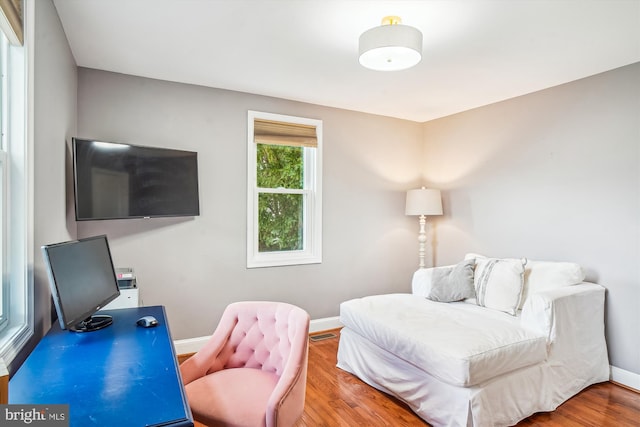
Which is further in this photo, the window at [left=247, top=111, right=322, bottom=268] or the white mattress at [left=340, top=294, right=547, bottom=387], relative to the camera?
the window at [left=247, top=111, right=322, bottom=268]

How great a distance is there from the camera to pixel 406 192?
453 cm

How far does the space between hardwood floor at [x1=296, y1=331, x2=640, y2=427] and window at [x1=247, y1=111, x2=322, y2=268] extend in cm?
134

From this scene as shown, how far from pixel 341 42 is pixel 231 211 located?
5.91 feet

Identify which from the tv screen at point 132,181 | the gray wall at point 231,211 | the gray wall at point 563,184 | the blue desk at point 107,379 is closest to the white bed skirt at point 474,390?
the gray wall at point 563,184

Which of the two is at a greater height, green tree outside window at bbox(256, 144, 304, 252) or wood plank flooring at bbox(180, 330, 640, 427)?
green tree outside window at bbox(256, 144, 304, 252)

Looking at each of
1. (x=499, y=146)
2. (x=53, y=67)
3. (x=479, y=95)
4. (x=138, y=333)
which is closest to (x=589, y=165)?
(x=499, y=146)

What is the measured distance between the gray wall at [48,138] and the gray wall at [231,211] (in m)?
0.55

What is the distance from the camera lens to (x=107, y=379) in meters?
1.21

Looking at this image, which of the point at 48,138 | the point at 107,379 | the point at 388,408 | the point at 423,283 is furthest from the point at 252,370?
the point at 423,283

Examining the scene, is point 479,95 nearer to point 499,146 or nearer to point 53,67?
point 499,146

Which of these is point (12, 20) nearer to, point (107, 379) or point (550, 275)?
point (107, 379)

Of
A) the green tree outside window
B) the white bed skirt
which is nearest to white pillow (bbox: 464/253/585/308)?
the white bed skirt

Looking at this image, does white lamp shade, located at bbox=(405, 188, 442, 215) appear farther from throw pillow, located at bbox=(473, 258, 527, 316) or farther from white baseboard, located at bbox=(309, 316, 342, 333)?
white baseboard, located at bbox=(309, 316, 342, 333)

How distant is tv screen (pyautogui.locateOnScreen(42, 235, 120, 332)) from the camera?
146 cm
